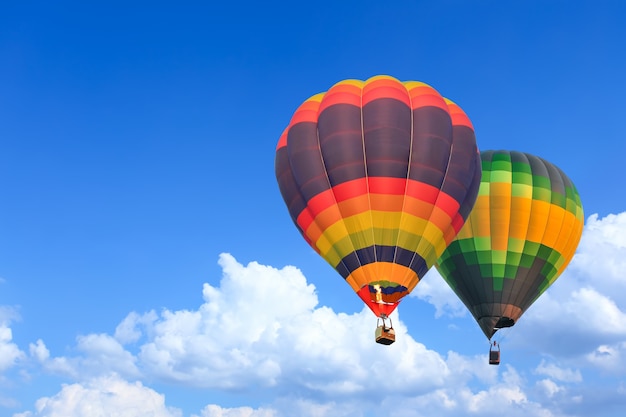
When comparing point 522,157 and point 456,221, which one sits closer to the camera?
point 456,221

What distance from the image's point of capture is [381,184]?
26469 mm

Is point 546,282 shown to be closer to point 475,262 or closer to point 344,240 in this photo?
point 475,262

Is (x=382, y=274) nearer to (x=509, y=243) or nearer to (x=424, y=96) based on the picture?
(x=424, y=96)

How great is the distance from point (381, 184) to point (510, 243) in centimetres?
849

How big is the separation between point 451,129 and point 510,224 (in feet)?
22.0

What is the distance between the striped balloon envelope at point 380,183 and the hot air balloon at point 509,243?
507cm

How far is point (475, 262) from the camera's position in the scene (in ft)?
109

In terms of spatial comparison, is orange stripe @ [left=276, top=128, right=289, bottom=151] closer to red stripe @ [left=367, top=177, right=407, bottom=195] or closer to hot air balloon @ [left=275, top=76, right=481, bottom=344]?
hot air balloon @ [left=275, top=76, right=481, bottom=344]

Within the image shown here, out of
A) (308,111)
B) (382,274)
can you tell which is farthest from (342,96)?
(382,274)

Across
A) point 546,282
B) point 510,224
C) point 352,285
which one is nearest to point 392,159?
point 352,285

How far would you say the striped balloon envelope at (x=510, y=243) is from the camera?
32.8 m

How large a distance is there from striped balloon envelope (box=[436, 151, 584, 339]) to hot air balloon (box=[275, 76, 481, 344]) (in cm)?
505

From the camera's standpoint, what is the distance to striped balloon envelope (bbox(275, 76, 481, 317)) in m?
26.5

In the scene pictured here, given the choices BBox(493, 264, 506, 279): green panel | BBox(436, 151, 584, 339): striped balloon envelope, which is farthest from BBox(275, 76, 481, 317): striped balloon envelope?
BBox(493, 264, 506, 279): green panel
